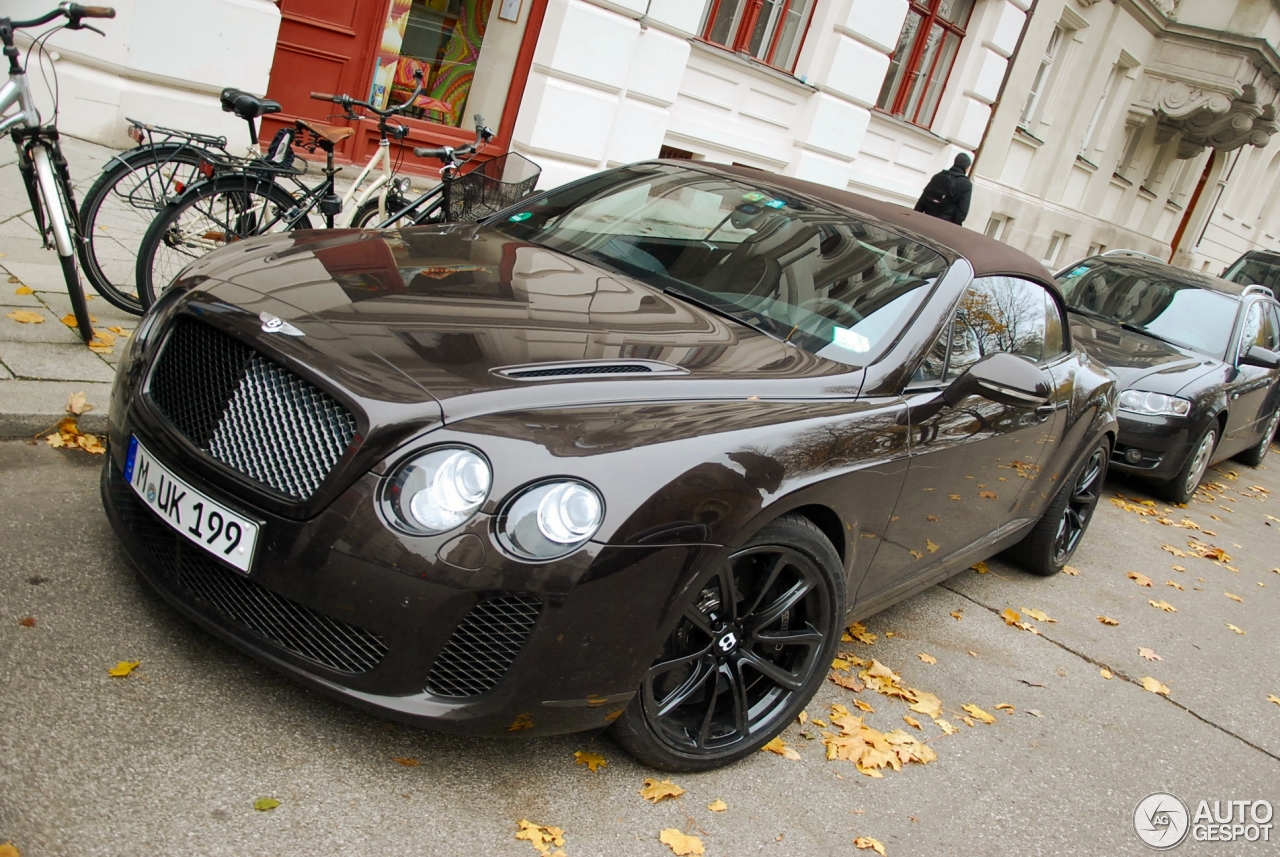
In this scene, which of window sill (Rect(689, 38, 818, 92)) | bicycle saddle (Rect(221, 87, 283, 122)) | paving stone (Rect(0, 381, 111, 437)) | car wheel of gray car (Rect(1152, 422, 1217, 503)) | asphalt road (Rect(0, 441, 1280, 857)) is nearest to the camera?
asphalt road (Rect(0, 441, 1280, 857))

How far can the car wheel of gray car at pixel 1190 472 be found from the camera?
26.0ft

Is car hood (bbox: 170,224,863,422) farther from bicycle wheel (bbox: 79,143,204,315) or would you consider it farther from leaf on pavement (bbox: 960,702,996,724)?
bicycle wheel (bbox: 79,143,204,315)

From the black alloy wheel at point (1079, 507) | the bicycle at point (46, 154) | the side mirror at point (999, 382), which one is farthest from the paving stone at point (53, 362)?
the black alloy wheel at point (1079, 507)

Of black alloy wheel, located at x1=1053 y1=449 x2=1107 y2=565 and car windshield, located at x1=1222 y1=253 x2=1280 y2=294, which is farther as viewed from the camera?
car windshield, located at x1=1222 y1=253 x2=1280 y2=294

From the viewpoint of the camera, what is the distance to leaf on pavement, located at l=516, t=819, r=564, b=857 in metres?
2.57

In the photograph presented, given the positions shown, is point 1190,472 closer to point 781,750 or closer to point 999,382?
point 999,382

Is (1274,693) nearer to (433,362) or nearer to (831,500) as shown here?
(831,500)

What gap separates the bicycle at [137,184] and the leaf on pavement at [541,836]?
3.32 m

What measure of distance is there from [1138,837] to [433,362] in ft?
8.36

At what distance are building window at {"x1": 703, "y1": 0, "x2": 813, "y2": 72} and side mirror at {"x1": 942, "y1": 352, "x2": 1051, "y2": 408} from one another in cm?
981

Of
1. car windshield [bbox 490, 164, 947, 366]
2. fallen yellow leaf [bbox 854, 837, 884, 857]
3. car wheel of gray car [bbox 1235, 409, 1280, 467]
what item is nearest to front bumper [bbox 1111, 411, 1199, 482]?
car wheel of gray car [bbox 1235, 409, 1280, 467]

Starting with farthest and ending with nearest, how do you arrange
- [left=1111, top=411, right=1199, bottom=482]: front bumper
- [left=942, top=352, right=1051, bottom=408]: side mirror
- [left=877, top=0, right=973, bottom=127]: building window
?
[left=877, top=0, right=973, bottom=127]: building window
[left=1111, top=411, right=1199, bottom=482]: front bumper
[left=942, top=352, right=1051, bottom=408]: side mirror

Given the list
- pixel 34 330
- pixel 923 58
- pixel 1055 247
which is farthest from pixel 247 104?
pixel 1055 247

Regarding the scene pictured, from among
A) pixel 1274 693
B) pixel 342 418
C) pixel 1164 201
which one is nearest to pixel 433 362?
pixel 342 418
